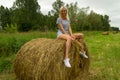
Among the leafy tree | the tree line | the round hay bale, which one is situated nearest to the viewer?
the round hay bale

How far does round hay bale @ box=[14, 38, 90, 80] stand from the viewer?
21.4ft

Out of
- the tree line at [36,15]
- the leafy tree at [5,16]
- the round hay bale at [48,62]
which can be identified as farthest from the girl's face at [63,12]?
the leafy tree at [5,16]

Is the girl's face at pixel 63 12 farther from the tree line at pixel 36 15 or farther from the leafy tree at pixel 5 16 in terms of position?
the leafy tree at pixel 5 16

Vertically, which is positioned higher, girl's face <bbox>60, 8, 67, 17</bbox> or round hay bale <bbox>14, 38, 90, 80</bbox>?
girl's face <bbox>60, 8, 67, 17</bbox>

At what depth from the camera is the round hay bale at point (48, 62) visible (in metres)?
6.52

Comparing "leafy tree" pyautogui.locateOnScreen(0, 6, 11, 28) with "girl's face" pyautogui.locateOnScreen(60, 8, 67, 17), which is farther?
"leafy tree" pyautogui.locateOnScreen(0, 6, 11, 28)

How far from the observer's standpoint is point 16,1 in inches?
2067

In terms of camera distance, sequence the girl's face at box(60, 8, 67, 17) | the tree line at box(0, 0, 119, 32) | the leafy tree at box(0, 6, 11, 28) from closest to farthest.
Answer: the girl's face at box(60, 8, 67, 17)
the tree line at box(0, 0, 119, 32)
the leafy tree at box(0, 6, 11, 28)

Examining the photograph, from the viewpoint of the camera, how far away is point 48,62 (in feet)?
21.3

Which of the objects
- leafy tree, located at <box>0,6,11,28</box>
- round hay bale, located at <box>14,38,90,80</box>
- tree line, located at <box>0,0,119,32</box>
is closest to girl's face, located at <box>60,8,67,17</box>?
round hay bale, located at <box>14,38,90,80</box>

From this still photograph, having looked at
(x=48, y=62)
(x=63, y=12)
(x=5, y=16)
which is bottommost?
(x=5, y=16)

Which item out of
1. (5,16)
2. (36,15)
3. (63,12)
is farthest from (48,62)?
(5,16)

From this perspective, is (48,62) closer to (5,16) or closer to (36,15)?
→ (36,15)

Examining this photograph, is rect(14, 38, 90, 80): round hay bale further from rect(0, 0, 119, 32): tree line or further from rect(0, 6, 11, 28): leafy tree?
rect(0, 6, 11, 28): leafy tree
